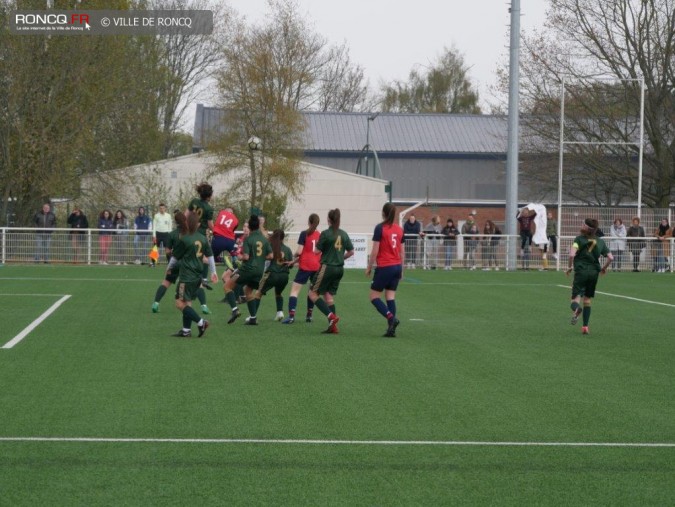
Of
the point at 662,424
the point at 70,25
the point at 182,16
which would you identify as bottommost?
the point at 662,424

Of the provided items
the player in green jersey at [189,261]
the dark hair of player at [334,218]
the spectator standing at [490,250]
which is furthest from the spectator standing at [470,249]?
the player in green jersey at [189,261]

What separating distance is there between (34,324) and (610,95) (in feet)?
111

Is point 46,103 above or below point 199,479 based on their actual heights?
above

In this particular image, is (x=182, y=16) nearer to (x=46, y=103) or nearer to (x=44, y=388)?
(x=46, y=103)

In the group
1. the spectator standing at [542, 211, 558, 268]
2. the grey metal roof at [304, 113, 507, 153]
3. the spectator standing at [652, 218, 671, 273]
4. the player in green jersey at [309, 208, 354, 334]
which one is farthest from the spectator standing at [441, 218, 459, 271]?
the grey metal roof at [304, 113, 507, 153]

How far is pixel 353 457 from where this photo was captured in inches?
302

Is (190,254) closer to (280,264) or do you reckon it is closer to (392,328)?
(280,264)

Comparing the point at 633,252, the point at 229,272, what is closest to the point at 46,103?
Result: the point at 633,252

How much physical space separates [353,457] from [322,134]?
2308 inches

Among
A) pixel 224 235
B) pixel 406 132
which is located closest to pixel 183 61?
pixel 406 132

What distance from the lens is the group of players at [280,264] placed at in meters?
14.2

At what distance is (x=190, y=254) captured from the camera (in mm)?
14180

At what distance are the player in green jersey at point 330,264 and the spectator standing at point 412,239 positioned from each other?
1827 cm

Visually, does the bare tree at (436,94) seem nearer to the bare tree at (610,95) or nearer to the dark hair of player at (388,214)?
the bare tree at (610,95)
